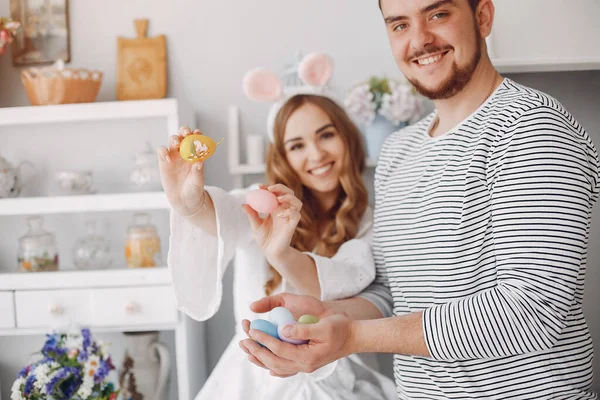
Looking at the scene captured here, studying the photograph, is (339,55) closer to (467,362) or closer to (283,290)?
(283,290)

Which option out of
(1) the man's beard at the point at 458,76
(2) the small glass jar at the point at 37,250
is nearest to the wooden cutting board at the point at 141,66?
(2) the small glass jar at the point at 37,250

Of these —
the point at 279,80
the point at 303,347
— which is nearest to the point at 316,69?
the point at 279,80

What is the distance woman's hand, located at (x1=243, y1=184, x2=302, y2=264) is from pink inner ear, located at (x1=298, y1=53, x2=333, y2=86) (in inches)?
22.5

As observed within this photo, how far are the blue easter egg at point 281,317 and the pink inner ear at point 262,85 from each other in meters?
0.77

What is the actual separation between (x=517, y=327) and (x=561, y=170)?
29 cm

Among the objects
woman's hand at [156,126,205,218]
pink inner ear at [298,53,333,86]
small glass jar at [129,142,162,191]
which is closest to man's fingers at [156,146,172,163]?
woman's hand at [156,126,205,218]

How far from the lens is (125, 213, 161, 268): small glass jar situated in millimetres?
2166

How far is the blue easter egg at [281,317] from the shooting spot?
121 centimetres

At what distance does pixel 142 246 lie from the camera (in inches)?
85.3

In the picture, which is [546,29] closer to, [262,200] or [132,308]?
[262,200]

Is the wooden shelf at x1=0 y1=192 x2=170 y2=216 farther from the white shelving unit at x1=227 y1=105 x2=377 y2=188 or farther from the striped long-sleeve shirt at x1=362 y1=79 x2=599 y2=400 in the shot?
the striped long-sleeve shirt at x1=362 y1=79 x2=599 y2=400

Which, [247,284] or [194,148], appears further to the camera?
[247,284]

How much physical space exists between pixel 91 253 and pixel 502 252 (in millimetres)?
1629

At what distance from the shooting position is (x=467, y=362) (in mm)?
1214
